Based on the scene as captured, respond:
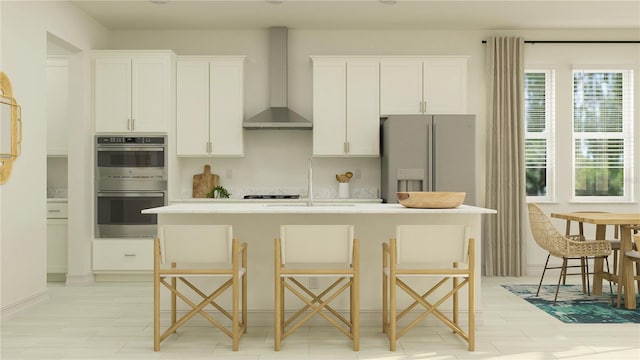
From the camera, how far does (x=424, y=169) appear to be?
584cm

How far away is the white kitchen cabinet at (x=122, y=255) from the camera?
6020mm

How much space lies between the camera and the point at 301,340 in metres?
3.76

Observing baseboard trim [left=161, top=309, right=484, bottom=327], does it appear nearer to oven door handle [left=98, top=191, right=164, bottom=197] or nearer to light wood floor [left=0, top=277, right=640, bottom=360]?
light wood floor [left=0, top=277, right=640, bottom=360]

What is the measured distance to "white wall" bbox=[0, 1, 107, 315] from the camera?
14.6 ft

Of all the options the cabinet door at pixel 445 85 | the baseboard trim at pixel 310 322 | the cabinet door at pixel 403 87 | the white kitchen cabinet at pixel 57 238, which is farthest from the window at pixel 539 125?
the white kitchen cabinet at pixel 57 238

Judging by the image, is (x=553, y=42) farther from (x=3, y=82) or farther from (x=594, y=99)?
(x=3, y=82)

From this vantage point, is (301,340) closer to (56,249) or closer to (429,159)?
(429,159)

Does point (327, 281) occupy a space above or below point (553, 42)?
below

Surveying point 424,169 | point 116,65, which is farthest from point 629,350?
point 116,65

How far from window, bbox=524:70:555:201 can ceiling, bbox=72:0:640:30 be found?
2.07ft

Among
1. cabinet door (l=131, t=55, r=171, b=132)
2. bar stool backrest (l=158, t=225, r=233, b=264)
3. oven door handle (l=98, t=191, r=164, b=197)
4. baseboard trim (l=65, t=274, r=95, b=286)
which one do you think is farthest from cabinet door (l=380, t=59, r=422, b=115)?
baseboard trim (l=65, t=274, r=95, b=286)

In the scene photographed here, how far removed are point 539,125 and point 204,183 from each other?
13.1 ft

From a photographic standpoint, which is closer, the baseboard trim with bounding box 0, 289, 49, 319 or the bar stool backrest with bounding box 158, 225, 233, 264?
the bar stool backrest with bounding box 158, 225, 233, 264

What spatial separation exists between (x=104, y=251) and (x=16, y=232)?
150cm
